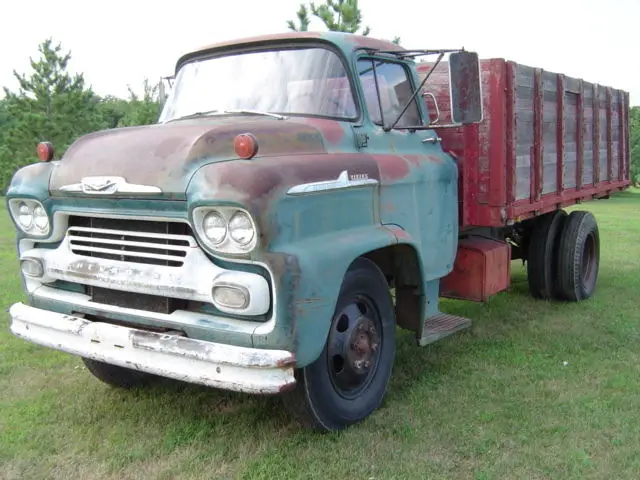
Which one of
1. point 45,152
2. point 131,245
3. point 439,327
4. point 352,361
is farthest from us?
point 439,327

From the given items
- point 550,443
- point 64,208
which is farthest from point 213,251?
point 550,443

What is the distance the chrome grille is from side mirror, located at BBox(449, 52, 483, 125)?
1.80 meters

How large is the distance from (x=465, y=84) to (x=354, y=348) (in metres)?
1.69

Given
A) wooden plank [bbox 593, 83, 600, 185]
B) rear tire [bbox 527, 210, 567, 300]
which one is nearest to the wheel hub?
rear tire [bbox 527, 210, 567, 300]

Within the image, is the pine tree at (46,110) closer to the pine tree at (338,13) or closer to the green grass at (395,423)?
the pine tree at (338,13)

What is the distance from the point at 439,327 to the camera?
489 cm

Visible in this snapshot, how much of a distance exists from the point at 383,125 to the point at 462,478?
2.24 m

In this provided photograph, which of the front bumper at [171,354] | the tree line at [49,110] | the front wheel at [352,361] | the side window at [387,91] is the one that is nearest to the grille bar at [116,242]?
the front bumper at [171,354]

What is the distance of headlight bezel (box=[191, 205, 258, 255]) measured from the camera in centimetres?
318

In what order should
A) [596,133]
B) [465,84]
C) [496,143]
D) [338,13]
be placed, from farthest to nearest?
[338,13] < [596,133] < [496,143] < [465,84]

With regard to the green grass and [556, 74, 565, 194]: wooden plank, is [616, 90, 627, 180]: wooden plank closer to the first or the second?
[556, 74, 565, 194]: wooden plank

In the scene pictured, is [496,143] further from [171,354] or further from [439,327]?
[171,354]

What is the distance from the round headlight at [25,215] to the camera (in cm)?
403

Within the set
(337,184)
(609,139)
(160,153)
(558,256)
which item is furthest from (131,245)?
(609,139)
